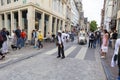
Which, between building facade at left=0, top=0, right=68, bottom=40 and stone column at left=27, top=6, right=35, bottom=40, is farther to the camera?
building facade at left=0, top=0, right=68, bottom=40

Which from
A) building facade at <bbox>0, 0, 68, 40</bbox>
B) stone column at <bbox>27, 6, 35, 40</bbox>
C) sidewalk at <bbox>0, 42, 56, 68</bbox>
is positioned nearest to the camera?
sidewalk at <bbox>0, 42, 56, 68</bbox>

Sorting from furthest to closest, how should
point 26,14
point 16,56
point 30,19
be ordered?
point 26,14
point 30,19
point 16,56

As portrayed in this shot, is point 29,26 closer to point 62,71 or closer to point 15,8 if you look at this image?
point 15,8

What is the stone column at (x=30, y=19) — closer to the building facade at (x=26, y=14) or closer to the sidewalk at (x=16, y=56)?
the building facade at (x=26, y=14)

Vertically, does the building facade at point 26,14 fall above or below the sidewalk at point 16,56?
above

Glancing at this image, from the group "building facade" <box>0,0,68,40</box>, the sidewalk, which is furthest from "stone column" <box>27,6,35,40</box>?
the sidewalk

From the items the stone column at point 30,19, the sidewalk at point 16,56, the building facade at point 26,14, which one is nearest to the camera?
the sidewalk at point 16,56

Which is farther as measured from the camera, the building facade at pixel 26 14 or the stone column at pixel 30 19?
the building facade at pixel 26 14

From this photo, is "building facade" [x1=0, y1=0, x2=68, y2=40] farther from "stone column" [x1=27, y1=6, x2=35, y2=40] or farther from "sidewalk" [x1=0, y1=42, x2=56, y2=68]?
"sidewalk" [x1=0, y1=42, x2=56, y2=68]

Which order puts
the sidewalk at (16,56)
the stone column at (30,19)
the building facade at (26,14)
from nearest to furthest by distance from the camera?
the sidewalk at (16,56) → the stone column at (30,19) → the building facade at (26,14)

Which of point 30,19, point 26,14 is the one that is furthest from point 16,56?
point 26,14

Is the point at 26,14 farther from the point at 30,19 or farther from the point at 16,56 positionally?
the point at 16,56

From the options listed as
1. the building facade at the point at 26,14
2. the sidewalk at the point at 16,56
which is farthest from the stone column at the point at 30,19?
the sidewalk at the point at 16,56

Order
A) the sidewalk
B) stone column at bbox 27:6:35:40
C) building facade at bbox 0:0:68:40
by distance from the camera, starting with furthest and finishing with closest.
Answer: building facade at bbox 0:0:68:40
stone column at bbox 27:6:35:40
the sidewalk
